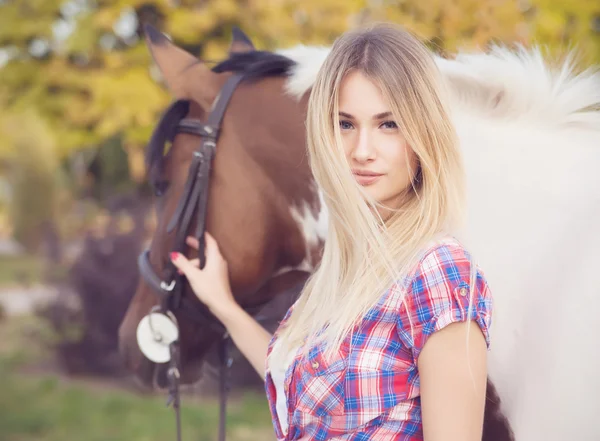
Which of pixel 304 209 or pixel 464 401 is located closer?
pixel 464 401

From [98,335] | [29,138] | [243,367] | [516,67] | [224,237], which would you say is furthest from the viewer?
[29,138]

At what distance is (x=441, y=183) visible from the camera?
1300 mm

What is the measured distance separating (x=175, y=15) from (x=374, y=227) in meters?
5.15

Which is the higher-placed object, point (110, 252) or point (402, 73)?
point (402, 73)

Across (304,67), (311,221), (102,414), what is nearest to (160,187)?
Result: (311,221)

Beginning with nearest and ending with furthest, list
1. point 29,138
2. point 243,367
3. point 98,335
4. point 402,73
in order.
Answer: point 402,73 < point 243,367 < point 98,335 < point 29,138

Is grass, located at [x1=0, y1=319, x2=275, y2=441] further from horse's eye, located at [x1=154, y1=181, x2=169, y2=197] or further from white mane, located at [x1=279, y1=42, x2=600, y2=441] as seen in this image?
white mane, located at [x1=279, y1=42, x2=600, y2=441]

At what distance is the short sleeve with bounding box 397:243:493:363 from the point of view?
1.13 meters

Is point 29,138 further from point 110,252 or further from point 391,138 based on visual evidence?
point 391,138

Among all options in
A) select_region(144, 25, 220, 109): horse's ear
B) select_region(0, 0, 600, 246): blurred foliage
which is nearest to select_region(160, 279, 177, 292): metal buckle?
select_region(144, 25, 220, 109): horse's ear

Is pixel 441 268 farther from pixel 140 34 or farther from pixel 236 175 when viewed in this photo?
pixel 140 34

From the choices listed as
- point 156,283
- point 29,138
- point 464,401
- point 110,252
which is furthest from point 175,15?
point 29,138

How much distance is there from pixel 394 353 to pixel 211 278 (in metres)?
0.94

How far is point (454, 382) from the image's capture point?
111 cm
